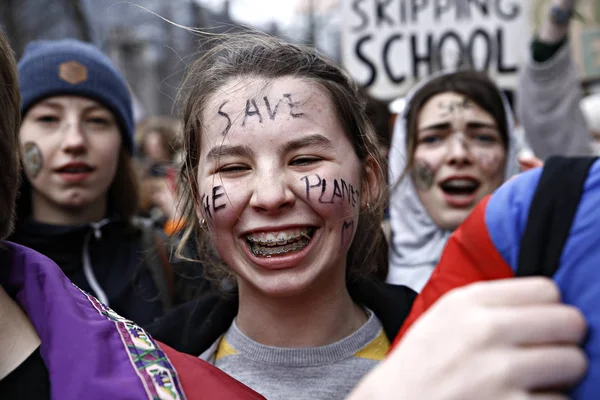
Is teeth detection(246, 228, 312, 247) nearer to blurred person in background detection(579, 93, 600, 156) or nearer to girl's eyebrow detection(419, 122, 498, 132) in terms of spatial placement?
girl's eyebrow detection(419, 122, 498, 132)

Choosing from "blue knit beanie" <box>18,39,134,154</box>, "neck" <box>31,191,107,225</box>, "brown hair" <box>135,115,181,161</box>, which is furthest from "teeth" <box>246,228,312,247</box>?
"brown hair" <box>135,115,181,161</box>

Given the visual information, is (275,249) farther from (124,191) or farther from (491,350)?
(124,191)

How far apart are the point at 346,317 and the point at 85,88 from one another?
5.13ft

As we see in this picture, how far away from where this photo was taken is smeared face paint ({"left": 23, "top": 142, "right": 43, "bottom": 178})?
259 centimetres

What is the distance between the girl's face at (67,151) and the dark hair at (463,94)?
4.30ft

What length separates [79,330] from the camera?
1.27 meters

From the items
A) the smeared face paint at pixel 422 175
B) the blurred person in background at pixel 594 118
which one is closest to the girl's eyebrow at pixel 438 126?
the smeared face paint at pixel 422 175

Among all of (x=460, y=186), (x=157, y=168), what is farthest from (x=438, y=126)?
(x=157, y=168)

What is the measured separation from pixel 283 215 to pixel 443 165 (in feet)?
4.03

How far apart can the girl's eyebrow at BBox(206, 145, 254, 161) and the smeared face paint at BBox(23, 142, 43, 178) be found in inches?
44.4

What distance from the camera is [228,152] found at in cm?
173

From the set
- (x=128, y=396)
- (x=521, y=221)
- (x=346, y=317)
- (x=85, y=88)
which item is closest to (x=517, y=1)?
(x=85, y=88)

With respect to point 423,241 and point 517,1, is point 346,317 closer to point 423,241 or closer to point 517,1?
point 423,241

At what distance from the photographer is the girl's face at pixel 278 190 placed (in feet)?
5.54
